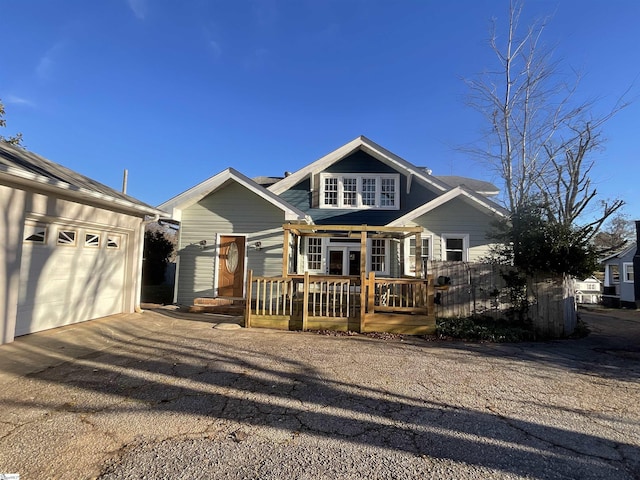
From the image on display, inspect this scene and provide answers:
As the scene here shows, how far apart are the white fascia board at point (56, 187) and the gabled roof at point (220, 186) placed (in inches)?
104

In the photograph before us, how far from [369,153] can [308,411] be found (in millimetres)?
10659

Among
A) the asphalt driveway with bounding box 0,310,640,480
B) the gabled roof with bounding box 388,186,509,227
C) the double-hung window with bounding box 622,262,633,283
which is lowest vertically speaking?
the asphalt driveway with bounding box 0,310,640,480

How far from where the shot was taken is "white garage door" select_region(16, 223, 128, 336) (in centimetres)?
621

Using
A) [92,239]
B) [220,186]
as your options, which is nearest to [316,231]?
[220,186]

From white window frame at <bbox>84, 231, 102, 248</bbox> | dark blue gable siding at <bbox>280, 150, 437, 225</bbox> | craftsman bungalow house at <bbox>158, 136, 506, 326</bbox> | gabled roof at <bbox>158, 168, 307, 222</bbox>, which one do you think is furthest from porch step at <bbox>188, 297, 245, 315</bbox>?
dark blue gable siding at <bbox>280, 150, 437, 225</bbox>

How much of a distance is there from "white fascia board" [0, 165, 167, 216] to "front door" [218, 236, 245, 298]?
3451mm

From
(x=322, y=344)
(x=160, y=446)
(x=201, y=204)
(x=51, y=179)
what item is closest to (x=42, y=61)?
(x=201, y=204)

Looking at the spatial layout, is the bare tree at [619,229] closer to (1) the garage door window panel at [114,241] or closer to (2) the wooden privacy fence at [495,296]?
(2) the wooden privacy fence at [495,296]

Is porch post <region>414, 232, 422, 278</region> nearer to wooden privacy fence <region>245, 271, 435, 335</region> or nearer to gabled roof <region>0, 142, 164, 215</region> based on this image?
wooden privacy fence <region>245, 271, 435, 335</region>

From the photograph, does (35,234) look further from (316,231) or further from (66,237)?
(316,231)

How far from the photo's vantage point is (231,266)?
36.8 ft

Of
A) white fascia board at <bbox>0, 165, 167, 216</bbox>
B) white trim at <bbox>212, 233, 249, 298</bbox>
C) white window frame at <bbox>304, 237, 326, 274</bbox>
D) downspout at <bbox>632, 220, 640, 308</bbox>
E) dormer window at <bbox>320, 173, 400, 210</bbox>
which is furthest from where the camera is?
downspout at <bbox>632, 220, 640, 308</bbox>

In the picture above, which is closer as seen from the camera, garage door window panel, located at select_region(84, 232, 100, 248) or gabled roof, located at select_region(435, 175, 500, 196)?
garage door window panel, located at select_region(84, 232, 100, 248)

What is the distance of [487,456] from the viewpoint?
2.64m
